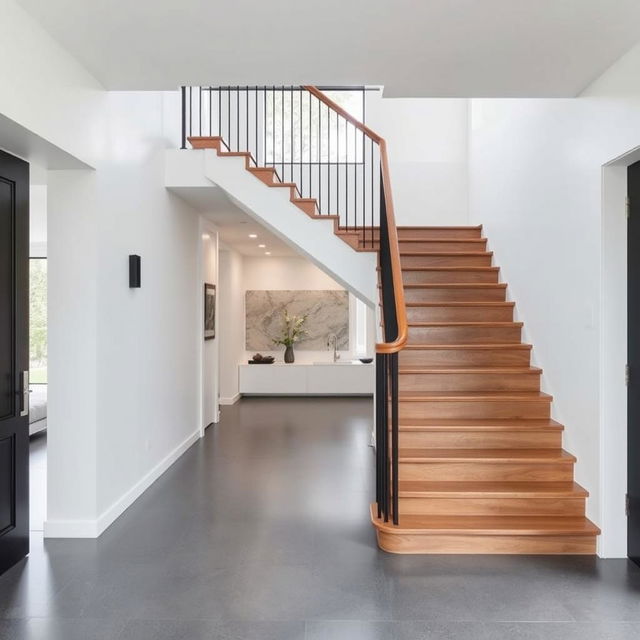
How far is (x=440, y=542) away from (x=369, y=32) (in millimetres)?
2743

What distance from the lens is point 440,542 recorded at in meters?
3.08

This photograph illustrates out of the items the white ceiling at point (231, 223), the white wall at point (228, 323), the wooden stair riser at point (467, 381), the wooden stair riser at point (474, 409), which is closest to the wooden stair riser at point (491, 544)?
the wooden stair riser at point (474, 409)

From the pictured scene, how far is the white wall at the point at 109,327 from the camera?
3.31 m

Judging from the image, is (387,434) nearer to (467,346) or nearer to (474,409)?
(474,409)

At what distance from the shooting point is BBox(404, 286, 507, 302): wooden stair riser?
4969mm

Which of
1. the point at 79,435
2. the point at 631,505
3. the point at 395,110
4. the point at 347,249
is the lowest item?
the point at 631,505

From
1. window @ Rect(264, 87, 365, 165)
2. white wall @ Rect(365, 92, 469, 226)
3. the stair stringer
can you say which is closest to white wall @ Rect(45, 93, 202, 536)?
the stair stringer

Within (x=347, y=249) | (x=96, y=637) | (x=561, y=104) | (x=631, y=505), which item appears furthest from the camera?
(x=347, y=249)

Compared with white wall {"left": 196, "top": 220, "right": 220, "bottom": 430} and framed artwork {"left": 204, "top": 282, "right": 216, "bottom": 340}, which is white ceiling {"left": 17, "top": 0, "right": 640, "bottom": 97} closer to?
white wall {"left": 196, "top": 220, "right": 220, "bottom": 430}

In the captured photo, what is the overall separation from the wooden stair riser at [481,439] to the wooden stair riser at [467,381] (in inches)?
20.9

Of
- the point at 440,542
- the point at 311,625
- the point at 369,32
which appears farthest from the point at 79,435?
the point at 369,32

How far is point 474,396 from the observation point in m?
3.94

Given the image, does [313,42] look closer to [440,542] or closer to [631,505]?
[440,542]

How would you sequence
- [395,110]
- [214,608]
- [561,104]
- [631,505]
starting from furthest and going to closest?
[395,110] → [561,104] → [631,505] → [214,608]
